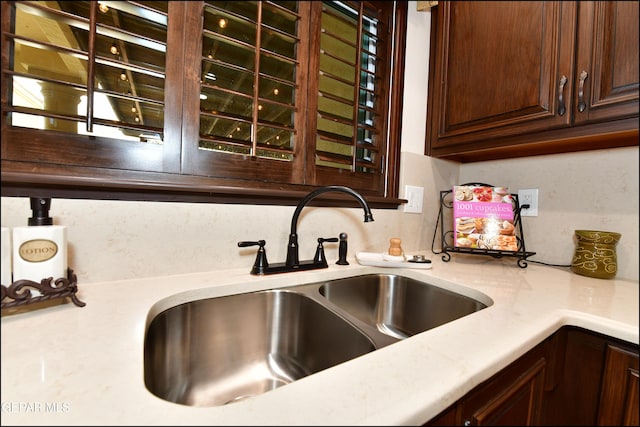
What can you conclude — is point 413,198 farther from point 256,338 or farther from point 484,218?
point 256,338

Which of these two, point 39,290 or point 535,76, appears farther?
point 535,76

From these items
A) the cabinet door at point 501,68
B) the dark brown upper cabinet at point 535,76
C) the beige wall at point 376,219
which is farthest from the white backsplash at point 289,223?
the cabinet door at point 501,68

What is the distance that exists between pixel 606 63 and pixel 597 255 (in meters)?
0.49

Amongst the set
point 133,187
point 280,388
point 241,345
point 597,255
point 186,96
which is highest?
point 186,96

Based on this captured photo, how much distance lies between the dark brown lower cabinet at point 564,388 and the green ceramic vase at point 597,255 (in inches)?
10.2

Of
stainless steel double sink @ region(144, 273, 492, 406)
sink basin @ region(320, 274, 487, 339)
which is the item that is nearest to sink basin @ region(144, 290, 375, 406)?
stainless steel double sink @ region(144, 273, 492, 406)

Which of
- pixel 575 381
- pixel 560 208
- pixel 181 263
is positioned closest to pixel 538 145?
pixel 560 208

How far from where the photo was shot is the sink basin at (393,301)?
30.8 inches

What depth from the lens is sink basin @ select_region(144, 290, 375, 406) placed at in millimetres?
555

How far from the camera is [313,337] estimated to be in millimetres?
653

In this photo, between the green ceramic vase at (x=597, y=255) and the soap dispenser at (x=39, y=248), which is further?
the green ceramic vase at (x=597, y=255)

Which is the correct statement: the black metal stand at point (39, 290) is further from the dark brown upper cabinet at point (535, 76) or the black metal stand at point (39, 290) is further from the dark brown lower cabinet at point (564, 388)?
the dark brown upper cabinet at point (535, 76)

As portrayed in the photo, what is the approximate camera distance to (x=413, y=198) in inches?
46.1

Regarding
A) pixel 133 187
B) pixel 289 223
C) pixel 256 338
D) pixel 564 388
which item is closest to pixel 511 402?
pixel 564 388
